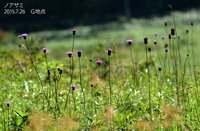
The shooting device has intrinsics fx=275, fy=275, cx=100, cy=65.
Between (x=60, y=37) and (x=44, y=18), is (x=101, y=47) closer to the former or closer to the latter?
(x=60, y=37)

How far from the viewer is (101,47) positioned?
5.50m

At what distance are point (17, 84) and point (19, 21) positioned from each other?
113 feet

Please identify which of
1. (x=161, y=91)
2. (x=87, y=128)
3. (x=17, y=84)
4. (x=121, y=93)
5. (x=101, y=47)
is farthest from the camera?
(x=101, y=47)

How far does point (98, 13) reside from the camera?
1423 inches

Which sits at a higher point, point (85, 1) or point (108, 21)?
point (85, 1)

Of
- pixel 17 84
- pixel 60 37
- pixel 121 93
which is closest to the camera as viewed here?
pixel 121 93

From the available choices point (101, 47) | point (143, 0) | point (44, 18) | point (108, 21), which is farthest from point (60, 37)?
point (101, 47)

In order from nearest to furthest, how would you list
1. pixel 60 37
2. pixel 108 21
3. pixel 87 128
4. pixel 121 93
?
pixel 87 128 → pixel 121 93 → pixel 60 37 → pixel 108 21

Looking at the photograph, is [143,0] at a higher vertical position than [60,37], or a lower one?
higher

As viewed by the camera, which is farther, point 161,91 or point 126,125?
point 161,91

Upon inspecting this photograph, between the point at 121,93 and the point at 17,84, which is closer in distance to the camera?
the point at 121,93

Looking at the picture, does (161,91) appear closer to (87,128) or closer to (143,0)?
(87,128)

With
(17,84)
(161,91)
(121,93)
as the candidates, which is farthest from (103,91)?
(17,84)

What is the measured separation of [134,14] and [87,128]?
112 ft
